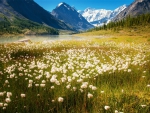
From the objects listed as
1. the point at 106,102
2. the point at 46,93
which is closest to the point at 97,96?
the point at 106,102

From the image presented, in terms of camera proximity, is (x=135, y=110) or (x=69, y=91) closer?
(x=135, y=110)

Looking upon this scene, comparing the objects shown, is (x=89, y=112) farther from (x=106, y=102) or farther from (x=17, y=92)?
(x=17, y=92)

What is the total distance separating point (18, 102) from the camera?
19.1 ft

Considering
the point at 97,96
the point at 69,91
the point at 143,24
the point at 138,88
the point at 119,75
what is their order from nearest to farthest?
the point at 97,96, the point at 69,91, the point at 138,88, the point at 119,75, the point at 143,24

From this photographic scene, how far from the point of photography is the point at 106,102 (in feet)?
19.6

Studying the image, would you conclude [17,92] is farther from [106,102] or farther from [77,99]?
[106,102]

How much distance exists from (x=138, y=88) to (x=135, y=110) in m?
2.24

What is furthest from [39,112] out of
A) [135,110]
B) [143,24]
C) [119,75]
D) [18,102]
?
[143,24]

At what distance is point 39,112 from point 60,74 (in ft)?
12.7

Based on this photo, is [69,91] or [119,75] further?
[119,75]

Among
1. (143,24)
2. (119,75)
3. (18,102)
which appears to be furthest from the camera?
(143,24)

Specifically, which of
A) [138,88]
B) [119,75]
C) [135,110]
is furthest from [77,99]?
[119,75]

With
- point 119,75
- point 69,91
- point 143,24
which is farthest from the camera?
point 143,24

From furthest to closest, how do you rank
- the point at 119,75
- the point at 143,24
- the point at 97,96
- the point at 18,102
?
1. the point at 143,24
2. the point at 119,75
3. the point at 97,96
4. the point at 18,102
